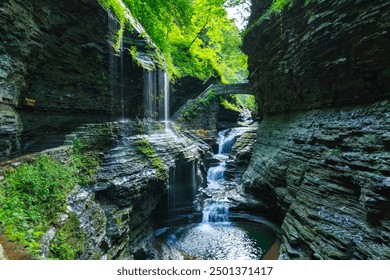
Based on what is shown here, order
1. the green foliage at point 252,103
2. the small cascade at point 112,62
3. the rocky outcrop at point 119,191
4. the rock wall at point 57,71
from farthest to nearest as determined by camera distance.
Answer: the green foliage at point 252,103, the small cascade at point 112,62, the rock wall at point 57,71, the rocky outcrop at point 119,191

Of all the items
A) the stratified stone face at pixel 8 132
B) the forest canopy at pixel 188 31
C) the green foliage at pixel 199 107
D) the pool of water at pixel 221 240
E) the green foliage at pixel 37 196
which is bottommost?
the pool of water at pixel 221 240

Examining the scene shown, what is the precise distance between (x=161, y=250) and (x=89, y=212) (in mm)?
4418

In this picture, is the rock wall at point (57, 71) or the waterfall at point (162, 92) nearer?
the rock wall at point (57, 71)

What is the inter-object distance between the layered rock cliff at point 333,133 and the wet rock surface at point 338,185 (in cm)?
3

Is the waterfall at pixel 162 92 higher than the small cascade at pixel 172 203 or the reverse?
higher

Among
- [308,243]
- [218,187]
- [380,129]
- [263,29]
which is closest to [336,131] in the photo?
[380,129]

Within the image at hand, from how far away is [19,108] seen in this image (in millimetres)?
9680

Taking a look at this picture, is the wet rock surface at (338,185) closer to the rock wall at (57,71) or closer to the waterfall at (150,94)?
the waterfall at (150,94)

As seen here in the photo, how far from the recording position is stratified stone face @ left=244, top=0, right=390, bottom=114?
7.49 meters

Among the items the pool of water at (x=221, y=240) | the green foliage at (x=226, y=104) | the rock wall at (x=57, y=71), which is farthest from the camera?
the green foliage at (x=226, y=104)

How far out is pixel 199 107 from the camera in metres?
26.6

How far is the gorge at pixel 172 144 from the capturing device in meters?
6.42

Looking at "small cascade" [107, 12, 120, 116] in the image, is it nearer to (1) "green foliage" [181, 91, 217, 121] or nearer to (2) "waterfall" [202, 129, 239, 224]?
(2) "waterfall" [202, 129, 239, 224]

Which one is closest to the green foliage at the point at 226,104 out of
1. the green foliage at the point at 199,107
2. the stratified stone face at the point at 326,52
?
the green foliage at the point at 199,107
